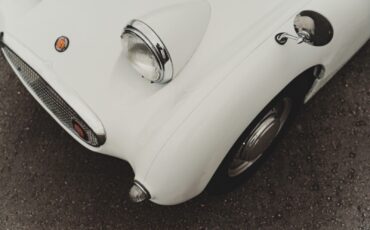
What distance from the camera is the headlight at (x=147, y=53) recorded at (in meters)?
1.50

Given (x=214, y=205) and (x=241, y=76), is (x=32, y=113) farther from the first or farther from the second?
(x=241, y=76)

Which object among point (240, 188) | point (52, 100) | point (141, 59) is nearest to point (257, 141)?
point (240, 188)

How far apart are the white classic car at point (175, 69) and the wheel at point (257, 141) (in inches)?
0.4

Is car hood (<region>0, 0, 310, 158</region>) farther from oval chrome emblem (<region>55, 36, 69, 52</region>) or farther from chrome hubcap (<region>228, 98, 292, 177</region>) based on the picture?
chrome hubcap (<region>228, 98, 292, 177</region>)

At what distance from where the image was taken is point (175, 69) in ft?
5.19

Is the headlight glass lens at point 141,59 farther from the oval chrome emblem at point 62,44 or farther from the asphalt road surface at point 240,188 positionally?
the asphalt road surface at point 240,188

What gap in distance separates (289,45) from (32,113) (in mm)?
1639

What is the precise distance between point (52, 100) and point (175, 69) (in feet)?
2.04

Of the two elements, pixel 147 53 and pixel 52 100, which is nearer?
pixel 147 53

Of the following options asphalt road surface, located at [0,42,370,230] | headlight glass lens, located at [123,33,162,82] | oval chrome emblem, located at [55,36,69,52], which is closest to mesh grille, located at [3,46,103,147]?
oval chrome emblem, located at [55,36,69,52]

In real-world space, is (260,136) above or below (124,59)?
below

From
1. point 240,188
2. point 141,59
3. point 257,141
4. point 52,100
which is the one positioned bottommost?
point 240,188

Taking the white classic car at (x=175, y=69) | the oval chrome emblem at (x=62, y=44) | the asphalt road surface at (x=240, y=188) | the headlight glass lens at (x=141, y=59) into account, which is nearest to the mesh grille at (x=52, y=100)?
the white classic car at (x=175, y=69)

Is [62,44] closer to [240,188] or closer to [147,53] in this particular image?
[147,53]
